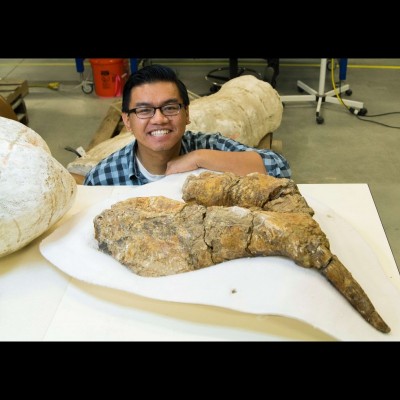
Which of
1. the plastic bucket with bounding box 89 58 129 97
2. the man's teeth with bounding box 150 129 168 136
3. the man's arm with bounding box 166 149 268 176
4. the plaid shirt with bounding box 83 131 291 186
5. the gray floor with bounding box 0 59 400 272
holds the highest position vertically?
the man's teeth with bounding box 150 129 168 136

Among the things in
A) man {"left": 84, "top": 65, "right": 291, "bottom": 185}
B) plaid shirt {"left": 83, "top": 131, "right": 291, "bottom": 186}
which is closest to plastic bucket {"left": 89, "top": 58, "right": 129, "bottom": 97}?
plaid shirt {"left": 83, "top": 131, "right": 291, "bottom": 186}

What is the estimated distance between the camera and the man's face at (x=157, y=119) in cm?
153

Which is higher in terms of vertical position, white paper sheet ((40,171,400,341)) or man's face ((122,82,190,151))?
man's face ((122,82,190,151))

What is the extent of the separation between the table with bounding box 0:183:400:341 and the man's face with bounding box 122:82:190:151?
0.53m

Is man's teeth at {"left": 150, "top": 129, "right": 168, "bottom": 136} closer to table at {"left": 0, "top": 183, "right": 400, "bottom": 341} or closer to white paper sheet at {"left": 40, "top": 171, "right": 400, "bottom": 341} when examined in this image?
white paper sheet at {"left": 40, "top": 171, "right": 400, "bottom": 341}

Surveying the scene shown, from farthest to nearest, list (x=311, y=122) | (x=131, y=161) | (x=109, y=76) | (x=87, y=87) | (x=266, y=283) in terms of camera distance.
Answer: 1. (x=87, y=87)
2. (x=109, y=76)
3. (x=311, y=122)
4. (x=131, y=161)
5. (x=266, y=283)

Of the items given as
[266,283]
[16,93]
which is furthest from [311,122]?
[266,283]

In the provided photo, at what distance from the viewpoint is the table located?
39.8 inches

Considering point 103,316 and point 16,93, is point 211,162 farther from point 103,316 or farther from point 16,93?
point 16,93

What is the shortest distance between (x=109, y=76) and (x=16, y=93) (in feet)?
3.00

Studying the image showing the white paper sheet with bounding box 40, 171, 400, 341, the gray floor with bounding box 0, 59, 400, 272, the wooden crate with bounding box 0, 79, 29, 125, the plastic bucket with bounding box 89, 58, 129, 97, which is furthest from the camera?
the plastic bucket with bounding box 89, 58, 129, 97

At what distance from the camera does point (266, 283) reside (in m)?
1.01

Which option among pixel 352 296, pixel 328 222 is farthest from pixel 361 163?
pixel 352 296

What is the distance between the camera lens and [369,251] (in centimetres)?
119
